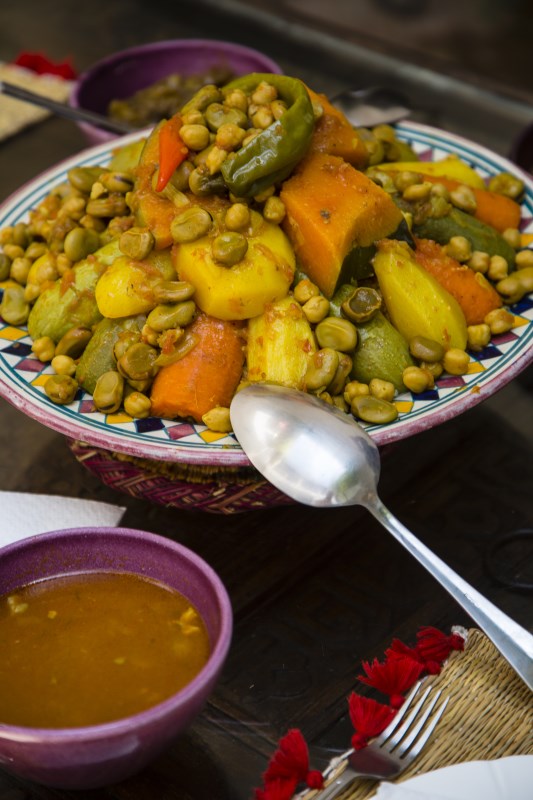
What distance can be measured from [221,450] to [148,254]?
40 cm

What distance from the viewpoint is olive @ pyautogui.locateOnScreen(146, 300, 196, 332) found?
1.62m

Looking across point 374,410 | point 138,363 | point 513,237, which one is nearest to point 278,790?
point 374,410

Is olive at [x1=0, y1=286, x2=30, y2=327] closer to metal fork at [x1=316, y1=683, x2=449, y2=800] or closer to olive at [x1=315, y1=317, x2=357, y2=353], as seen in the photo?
olive at [x1=315, y1=317, x2=357, y2=353]

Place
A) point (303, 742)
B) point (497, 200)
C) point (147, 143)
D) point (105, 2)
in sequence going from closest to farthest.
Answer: point (303, 742)
point (147, 143)
point (497, 200)
point (105, 2)

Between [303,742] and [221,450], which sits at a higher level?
[221,450]

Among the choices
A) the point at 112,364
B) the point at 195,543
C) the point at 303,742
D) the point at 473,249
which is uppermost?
the point at 473,249

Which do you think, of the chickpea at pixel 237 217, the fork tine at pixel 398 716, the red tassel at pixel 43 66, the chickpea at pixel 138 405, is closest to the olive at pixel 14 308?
the chickpea at pixel 138 405

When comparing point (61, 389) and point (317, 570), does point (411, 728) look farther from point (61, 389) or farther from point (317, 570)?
point (61, 389)

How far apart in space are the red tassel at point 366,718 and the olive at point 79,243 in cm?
95

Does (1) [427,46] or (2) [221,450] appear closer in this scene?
(2) [221,450]

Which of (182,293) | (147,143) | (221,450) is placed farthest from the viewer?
(147,143)

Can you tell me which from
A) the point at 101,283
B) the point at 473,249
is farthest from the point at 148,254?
the point at 473,249

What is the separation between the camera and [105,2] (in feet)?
13.0

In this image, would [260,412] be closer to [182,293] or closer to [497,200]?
[182,293]
